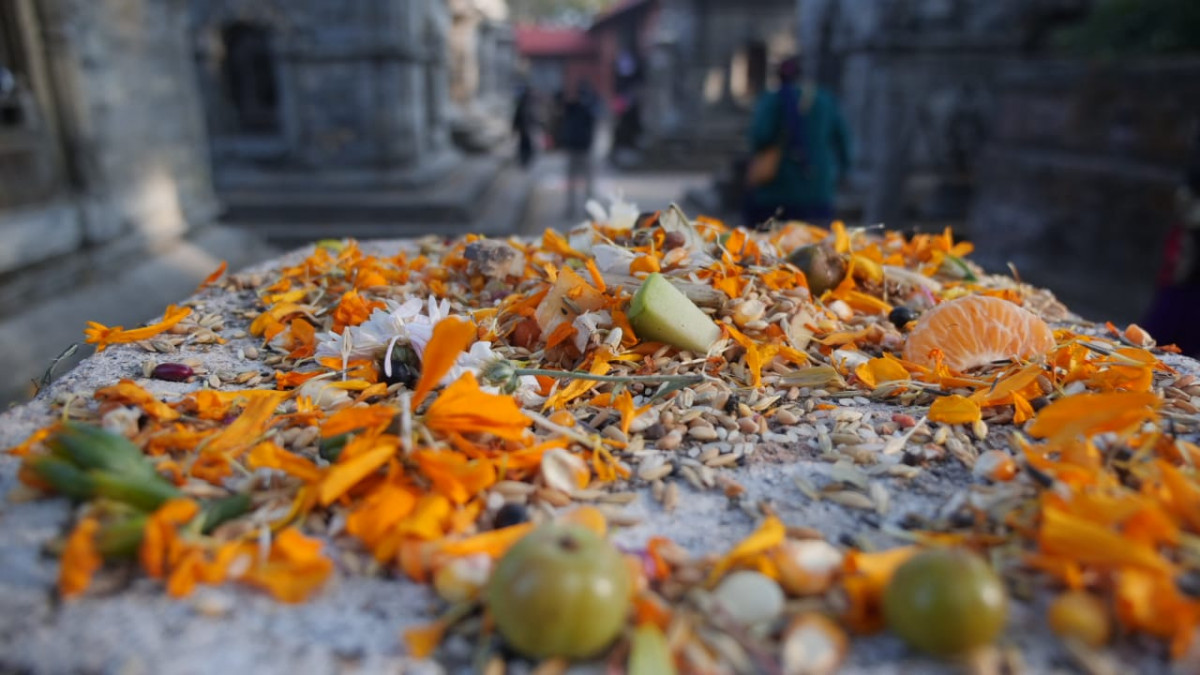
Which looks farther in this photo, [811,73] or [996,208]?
[811,73]

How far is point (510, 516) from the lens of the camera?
1281 mm

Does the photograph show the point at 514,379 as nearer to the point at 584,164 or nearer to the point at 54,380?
the point at 54,380

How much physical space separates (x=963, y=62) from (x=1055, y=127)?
9.36 feet

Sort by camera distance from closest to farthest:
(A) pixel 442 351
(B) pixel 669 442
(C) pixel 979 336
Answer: (A) pixel 442 351 < (B) pixel 669 442 < (C) pixel 979 336

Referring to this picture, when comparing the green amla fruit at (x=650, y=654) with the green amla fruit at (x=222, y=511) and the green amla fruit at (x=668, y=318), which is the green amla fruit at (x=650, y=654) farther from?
the green amla fruit at (x=668, y=318)

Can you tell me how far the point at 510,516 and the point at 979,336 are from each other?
1332 mm

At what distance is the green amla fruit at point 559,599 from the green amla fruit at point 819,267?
4.74 ft

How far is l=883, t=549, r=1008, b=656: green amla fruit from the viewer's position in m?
A: 1.00

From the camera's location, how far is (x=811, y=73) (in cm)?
1177

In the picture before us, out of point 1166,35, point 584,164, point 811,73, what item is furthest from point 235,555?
point 811,73

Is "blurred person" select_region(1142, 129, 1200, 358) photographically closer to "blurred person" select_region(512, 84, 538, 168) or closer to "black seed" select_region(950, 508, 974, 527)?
"black seed" select_region(950, 508, 974, 527)

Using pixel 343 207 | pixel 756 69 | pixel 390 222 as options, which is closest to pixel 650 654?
pixel 390 222

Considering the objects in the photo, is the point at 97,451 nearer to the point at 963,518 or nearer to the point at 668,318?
the point at 668,318

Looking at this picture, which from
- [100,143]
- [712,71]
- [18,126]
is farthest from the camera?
[712,71]
